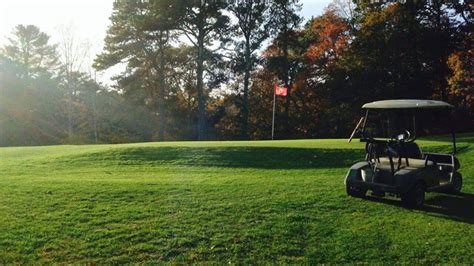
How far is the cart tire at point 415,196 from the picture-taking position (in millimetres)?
9109

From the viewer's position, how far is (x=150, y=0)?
3978cm

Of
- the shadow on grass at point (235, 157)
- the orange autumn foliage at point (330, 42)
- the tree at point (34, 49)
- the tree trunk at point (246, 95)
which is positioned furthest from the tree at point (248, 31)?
the shadow on grass at point (235, 157)

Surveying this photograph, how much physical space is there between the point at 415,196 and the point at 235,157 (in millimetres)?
8668

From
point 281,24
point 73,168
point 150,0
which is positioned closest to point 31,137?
point 150,0

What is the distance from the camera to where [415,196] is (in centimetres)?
919

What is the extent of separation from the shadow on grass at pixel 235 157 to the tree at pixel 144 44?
79.7 feet

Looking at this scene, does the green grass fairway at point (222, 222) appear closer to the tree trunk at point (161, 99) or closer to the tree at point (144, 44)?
the tree at point (144, 44)

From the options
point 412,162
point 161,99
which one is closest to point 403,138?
point 412,162

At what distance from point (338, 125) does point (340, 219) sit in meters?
33.5

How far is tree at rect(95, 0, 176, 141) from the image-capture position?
3984cm

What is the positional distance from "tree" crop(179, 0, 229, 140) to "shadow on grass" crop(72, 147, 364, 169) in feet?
82.4

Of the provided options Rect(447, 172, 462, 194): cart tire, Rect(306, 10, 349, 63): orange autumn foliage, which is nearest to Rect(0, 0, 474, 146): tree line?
Rect(306, 10, 349, 63): orange autumn foliage

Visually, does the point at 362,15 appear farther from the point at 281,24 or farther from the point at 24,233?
the point at 24,233

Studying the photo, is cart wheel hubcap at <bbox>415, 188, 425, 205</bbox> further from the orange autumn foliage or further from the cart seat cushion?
the orange autumn foliage
